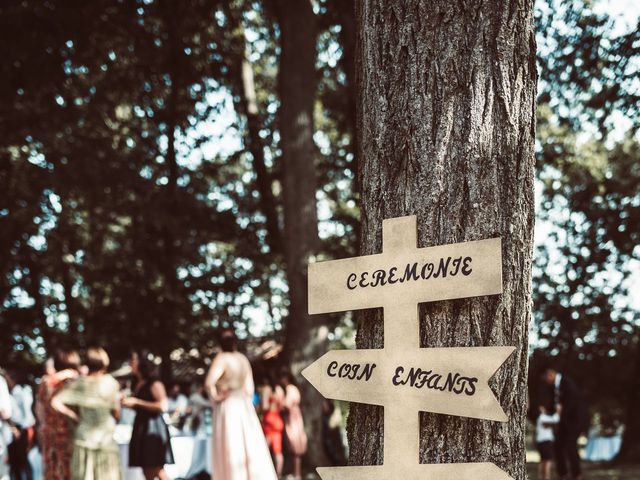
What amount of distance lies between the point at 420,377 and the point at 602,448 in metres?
25.5

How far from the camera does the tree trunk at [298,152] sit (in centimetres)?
1515

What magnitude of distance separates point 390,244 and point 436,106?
0.46 metres

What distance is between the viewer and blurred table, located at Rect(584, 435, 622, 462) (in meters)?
25.8

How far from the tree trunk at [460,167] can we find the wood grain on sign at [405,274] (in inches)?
2.4

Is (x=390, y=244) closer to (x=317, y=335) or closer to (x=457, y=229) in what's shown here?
(x=457, y=229)

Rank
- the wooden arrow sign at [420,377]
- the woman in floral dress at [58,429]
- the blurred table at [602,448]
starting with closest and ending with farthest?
the wooden arrow sign at [420,377], the woman in floral dress at [58,429], the blurred table at [602,448]

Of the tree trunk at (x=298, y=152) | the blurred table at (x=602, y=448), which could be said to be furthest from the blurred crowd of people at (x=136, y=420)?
the blurred table at (x=602, y=448)

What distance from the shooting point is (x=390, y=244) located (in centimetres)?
279

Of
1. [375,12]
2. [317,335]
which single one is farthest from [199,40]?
[375,12]

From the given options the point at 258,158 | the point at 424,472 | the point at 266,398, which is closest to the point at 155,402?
the point at 266,398

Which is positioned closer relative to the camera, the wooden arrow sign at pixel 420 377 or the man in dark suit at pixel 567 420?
the wooden arrow sign at pixel 420 377

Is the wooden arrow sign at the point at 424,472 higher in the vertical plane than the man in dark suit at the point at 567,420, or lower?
lower

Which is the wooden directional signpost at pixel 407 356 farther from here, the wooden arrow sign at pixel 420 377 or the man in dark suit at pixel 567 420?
the man in dark suit at pixel 567 420

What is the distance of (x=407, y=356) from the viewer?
8.88 feet
